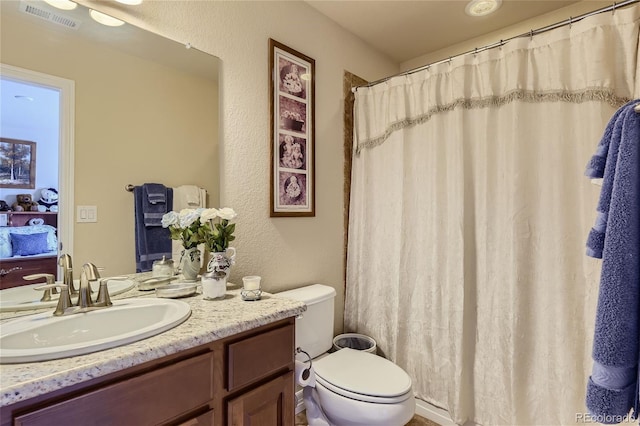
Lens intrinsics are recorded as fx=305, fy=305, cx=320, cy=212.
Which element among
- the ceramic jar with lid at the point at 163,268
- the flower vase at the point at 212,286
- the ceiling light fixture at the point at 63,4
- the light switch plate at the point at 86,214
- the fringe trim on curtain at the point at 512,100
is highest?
the ceiling light fixture at the point at 63,4

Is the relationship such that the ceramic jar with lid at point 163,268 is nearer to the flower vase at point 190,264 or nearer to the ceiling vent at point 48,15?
the flower vase at point 190,264

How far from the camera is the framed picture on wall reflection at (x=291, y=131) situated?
167cm

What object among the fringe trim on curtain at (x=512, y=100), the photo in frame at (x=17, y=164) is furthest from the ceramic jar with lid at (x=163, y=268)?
the fringe trim on curtain at (x=512, y=100)

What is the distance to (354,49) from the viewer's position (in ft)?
7.09

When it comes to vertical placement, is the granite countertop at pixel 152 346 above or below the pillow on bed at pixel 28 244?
below

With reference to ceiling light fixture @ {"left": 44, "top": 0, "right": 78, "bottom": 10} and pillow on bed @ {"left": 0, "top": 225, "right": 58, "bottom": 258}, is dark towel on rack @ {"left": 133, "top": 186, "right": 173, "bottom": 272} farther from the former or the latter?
ceiling light fixture @ {"left": 44, "top": 0, "right": 78, "bottom": 10}

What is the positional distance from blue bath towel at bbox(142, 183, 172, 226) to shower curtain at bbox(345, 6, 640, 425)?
1.27 metres

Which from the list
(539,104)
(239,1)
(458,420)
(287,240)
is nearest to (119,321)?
(287,240)

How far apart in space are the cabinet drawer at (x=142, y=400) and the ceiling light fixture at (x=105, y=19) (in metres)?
1.24

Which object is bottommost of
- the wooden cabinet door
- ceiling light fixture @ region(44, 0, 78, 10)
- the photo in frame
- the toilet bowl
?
the toilet bowl

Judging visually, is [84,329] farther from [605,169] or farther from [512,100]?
[512,100]

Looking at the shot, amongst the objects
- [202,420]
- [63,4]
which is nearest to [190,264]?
[202,420]

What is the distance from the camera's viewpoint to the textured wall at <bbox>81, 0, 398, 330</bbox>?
141 cm

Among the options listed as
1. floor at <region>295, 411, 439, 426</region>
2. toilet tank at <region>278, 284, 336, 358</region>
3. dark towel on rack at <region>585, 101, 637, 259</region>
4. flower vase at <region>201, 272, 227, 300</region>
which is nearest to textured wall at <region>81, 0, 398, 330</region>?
toilet tank at <region>278, 284, 336, 358</region>
